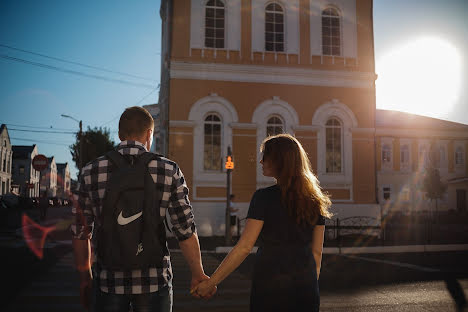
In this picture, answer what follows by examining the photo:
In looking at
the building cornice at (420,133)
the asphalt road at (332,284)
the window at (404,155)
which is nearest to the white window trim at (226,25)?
the asphalt road at (332,284)

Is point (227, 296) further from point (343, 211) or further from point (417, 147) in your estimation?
point (417, 147)

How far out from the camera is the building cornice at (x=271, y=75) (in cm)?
1891

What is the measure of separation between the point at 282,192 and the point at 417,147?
45264 mm

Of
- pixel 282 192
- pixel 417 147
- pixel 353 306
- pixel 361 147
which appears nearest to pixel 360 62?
pixel 361 147

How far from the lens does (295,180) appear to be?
2.89 m

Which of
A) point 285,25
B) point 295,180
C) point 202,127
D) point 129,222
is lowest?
point 129,222

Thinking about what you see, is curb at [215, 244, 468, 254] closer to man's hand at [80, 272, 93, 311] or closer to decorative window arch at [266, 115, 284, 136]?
decorative window arch at [266, 115, 284, 136]

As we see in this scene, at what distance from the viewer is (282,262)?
9.21 feet

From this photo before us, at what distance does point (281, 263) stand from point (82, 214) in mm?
1326

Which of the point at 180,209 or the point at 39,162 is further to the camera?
the point at 39,162

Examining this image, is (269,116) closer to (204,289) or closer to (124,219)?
(204,289)

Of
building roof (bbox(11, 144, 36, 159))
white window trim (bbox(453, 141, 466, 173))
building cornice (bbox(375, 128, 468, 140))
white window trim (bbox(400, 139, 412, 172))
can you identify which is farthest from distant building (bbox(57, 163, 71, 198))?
white window trim (bbox(453, 141, 466, 173))

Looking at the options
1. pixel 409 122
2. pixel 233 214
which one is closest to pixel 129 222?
pixel 233 214

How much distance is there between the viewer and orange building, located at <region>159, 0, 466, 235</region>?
18891mm
